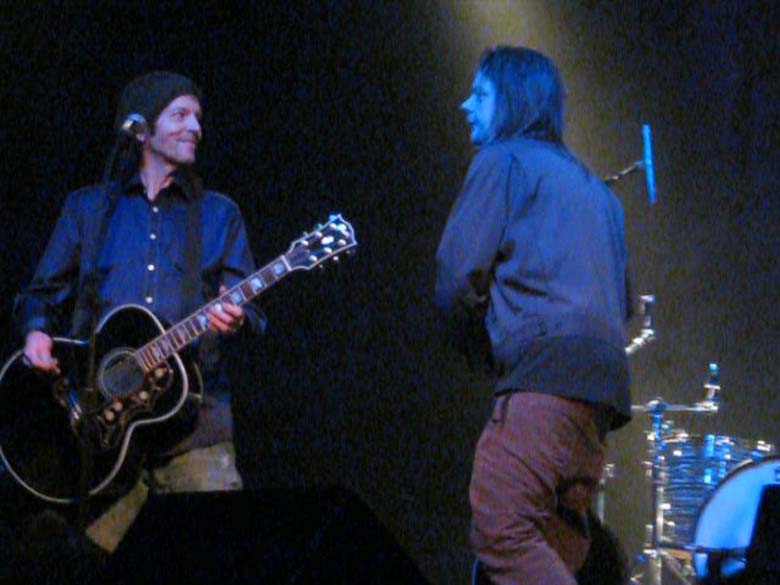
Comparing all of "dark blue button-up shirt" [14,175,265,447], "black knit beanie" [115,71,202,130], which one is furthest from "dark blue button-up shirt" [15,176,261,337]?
"black knit beanie" [115,71,202,130]

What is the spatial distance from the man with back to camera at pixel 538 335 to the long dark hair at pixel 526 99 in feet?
0.29

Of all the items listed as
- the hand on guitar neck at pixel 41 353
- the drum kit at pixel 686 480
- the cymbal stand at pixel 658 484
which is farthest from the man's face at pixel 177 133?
the cymbal stand at pixel 658 484

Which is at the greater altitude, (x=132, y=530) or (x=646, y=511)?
(x=132, y=530)

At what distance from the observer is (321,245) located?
3996 millimetres

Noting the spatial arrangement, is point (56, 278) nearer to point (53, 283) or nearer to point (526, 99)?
point (53, 283)

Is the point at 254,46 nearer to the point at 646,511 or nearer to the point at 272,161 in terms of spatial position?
the point at 272,161

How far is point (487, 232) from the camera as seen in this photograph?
9.87 feet

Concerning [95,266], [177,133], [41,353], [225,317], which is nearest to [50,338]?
[41,353]

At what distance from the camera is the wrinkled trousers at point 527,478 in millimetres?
2855

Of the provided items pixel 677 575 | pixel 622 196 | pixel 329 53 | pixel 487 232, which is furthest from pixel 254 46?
pixel 677 575

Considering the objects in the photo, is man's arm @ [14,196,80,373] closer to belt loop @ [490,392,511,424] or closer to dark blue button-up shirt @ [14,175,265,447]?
dark blue button-up shirt @ [14,175,265,447]

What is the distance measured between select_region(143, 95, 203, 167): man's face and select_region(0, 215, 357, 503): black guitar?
52cm

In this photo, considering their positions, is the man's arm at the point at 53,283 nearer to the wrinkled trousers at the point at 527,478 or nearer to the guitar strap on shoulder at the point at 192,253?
the guitar strap on shoulder at the point at 192,253

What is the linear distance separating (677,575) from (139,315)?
2876 mm
